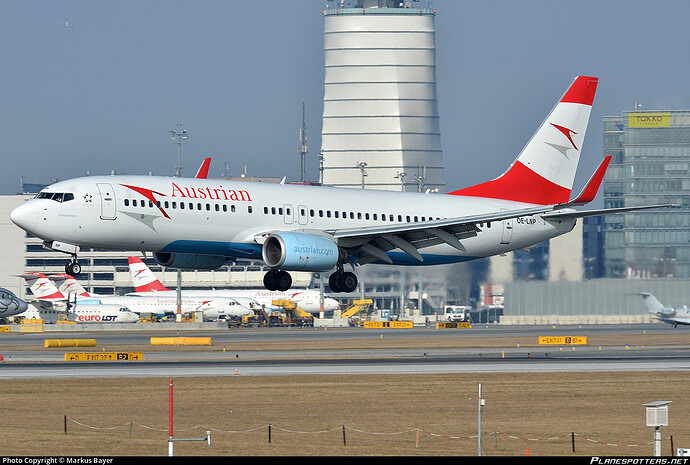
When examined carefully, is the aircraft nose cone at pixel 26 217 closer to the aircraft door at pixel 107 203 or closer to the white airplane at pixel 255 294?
the aircraft door at pixel 107 203

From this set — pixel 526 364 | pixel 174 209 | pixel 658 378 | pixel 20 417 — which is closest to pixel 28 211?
pixel 174 209

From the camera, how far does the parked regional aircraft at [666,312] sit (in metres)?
107

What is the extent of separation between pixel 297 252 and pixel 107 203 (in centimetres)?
935

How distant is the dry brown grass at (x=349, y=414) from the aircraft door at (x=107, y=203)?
10.3 m

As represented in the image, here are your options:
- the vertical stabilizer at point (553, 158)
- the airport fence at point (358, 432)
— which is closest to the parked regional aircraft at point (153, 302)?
the vertical stabilizer at point (553, 158)

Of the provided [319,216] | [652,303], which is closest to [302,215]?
[319,216]

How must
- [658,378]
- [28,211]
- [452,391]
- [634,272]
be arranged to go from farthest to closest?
[634,272] < [28,211] < [658,378] < [452,391]

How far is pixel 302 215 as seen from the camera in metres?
61.6

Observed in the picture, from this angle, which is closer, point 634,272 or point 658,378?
point 658,378

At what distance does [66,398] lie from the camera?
42.9m

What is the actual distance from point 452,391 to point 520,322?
75762 mm

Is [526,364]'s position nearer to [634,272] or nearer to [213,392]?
[213,392]

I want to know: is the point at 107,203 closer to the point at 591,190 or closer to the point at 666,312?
the point at 591,190

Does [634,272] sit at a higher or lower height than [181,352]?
higher
